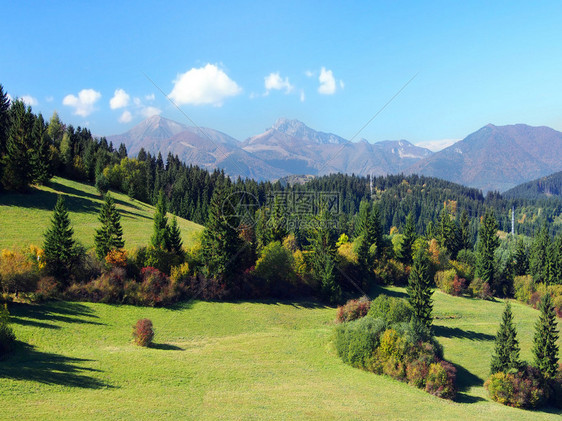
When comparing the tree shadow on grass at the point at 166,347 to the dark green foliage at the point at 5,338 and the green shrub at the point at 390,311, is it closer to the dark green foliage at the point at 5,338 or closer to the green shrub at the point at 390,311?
the dark green foliage at the point at 5,338

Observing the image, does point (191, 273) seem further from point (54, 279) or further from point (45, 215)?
point (45, 215)

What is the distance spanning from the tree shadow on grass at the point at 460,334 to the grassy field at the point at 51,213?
39968mm

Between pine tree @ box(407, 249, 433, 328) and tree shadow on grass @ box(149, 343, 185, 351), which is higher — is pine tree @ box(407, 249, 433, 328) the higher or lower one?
the higher one

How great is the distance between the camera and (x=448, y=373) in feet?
119

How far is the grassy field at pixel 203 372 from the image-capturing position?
2264cm

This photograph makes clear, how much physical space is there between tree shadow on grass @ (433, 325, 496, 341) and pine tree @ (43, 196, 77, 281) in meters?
50.2

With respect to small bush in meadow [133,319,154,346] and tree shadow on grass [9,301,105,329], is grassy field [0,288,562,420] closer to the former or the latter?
tree shadow on grass [9,301,105,329]

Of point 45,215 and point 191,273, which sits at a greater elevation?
point 45,215

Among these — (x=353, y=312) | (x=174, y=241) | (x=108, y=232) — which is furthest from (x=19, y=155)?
Result: (x=353, y=312)

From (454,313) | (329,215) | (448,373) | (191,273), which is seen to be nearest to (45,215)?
(191,273)

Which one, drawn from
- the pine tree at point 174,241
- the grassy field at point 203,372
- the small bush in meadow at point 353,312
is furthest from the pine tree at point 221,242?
the small bush in meadow at point 353,312

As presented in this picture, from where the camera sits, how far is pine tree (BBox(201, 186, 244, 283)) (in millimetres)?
55469

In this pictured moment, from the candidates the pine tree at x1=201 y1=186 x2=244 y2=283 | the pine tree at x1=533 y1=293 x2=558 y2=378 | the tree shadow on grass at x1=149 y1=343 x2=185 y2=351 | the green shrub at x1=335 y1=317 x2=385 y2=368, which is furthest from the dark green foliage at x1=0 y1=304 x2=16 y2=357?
the pine tree at x1=533 y1=293 x2=558 y2=378

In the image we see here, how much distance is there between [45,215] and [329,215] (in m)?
47.3
